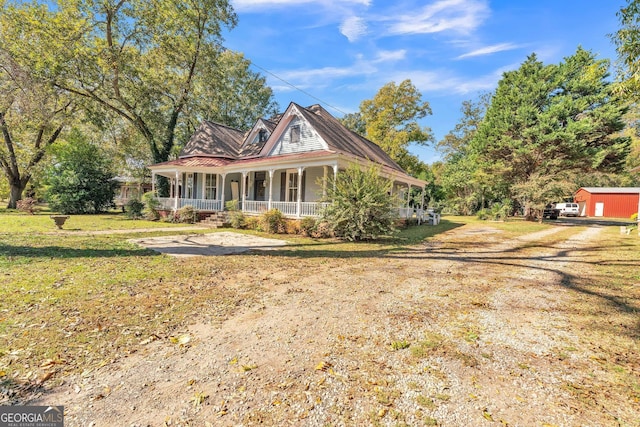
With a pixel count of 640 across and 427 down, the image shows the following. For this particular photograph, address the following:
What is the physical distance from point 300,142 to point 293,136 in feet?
2.42

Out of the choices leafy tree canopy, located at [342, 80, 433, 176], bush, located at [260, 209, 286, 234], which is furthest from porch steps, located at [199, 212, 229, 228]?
leafy tree canopy, located at [342, 80, 433, 176]

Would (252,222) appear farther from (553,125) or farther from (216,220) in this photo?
(553,125)

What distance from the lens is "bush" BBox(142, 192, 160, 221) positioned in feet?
61.1

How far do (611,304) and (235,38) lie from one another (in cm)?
2713

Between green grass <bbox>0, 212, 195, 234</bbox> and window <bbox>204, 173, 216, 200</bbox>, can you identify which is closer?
green grass <bbox>0, 212, 195, 234</bbox>

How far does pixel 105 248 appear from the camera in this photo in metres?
8.30

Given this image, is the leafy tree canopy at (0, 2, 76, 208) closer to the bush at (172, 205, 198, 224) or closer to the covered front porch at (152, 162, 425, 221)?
the covered front porch at (152, 162, 425, 221)

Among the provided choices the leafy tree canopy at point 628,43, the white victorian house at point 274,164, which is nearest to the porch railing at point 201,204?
the white victorian house at point 274,164

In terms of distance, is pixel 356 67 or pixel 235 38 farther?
pixel 235 38

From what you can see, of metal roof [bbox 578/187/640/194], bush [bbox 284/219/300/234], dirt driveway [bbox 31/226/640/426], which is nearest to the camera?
dirt driveway [bbox 31/226/640/426]

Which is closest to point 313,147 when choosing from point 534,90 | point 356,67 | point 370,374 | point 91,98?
point 356,67

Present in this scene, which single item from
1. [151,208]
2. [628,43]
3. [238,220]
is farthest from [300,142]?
[628,43]

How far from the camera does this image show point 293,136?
57.7ft

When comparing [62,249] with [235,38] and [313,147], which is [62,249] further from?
[235,38]
